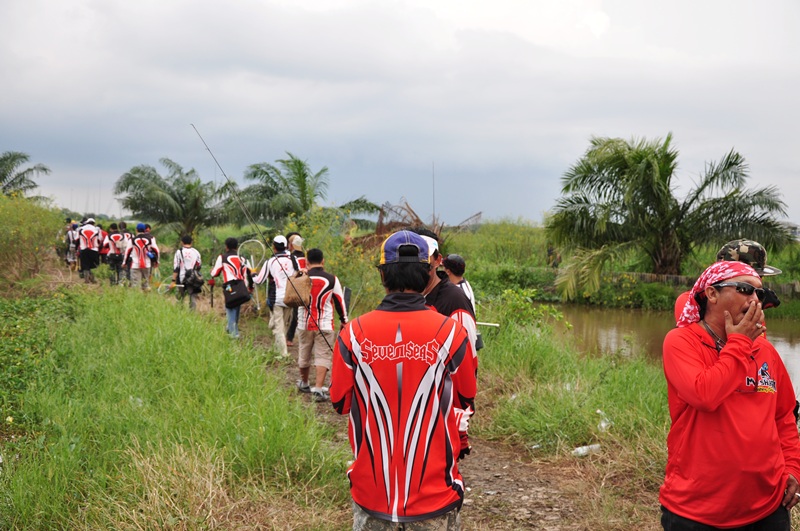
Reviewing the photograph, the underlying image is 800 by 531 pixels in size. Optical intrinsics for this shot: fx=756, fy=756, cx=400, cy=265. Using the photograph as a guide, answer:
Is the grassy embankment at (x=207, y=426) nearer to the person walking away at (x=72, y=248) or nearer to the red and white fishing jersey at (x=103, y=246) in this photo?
the red and white fishing jersey at (x=103, y=246)

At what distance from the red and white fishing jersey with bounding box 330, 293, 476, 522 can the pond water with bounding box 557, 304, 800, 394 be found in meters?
10.8

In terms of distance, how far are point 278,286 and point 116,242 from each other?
8.69 meters

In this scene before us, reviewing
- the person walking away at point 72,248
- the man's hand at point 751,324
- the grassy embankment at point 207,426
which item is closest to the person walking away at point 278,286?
the grassy embankment at point 207,426

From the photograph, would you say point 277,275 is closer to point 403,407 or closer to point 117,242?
point 403,407

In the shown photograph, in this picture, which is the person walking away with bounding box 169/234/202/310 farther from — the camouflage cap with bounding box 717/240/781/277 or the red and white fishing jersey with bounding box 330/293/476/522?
the red and white fishing jersey with bounding box 330/293/476/522

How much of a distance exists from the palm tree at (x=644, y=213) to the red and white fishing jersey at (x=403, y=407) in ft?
58.4

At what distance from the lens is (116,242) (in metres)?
17.5

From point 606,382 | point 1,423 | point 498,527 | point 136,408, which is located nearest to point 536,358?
point 606,382

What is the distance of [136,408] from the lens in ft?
19.4

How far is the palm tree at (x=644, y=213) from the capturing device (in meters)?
19.9

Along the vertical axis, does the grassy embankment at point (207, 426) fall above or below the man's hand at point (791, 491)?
below

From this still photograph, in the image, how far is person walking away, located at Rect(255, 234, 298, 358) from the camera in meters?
10.2

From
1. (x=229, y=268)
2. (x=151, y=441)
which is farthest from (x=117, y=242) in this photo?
(x=151, y=441)

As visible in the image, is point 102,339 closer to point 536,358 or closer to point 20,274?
point 536,358
